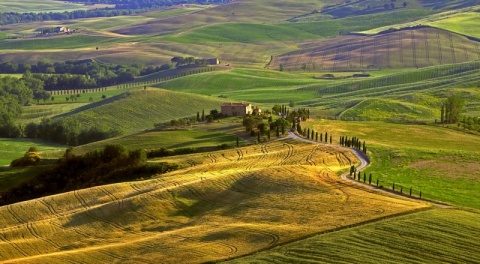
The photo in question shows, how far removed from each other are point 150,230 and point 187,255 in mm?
9463

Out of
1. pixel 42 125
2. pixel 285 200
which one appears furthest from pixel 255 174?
pixel 42 125

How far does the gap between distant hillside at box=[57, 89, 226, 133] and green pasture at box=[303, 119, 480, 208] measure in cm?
4386

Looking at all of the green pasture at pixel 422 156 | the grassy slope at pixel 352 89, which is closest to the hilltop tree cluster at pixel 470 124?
the green pasture at pixel 422 156

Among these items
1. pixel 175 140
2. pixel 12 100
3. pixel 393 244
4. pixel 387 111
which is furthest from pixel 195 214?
pixel 12 100

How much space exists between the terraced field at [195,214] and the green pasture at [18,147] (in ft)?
142

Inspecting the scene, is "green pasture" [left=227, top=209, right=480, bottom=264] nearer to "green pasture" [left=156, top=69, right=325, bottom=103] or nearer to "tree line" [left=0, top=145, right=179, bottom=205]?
"tree line" [left=0, top=145, right=179, bottom=205]

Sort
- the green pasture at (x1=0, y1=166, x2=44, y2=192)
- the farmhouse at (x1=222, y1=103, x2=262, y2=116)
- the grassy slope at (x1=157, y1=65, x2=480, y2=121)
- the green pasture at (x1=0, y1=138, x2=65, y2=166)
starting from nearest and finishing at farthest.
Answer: the green pasture at (x1=0, y1=166, x2=44, y2=192), the farmhouse at (x1=222, y1=103, x2=262, y2=116), the green pasture at (x1=0, y1=138, x2=65, y2=166), the grassy slope at (x1=157, y1=65, x2=480, y2=121)

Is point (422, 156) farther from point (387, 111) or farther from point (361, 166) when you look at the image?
point (387, 111)

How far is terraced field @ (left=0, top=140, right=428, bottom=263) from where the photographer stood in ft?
Result: 167

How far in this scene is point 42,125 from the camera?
134750 millimetres

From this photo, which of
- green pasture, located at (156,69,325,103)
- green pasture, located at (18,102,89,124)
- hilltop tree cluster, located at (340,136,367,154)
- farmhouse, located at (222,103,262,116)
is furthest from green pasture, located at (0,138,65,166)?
green pasture, located at (156,69,325,103)

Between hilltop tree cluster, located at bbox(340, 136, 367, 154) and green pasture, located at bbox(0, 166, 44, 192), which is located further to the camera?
hilltop tree cluster, located at bbox(340, 136, 367, 154)

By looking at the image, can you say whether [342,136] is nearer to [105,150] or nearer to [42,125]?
[105,150]

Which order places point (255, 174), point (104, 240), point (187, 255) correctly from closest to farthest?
point (187, 255) < point (104, 240) < point (255, 174)
